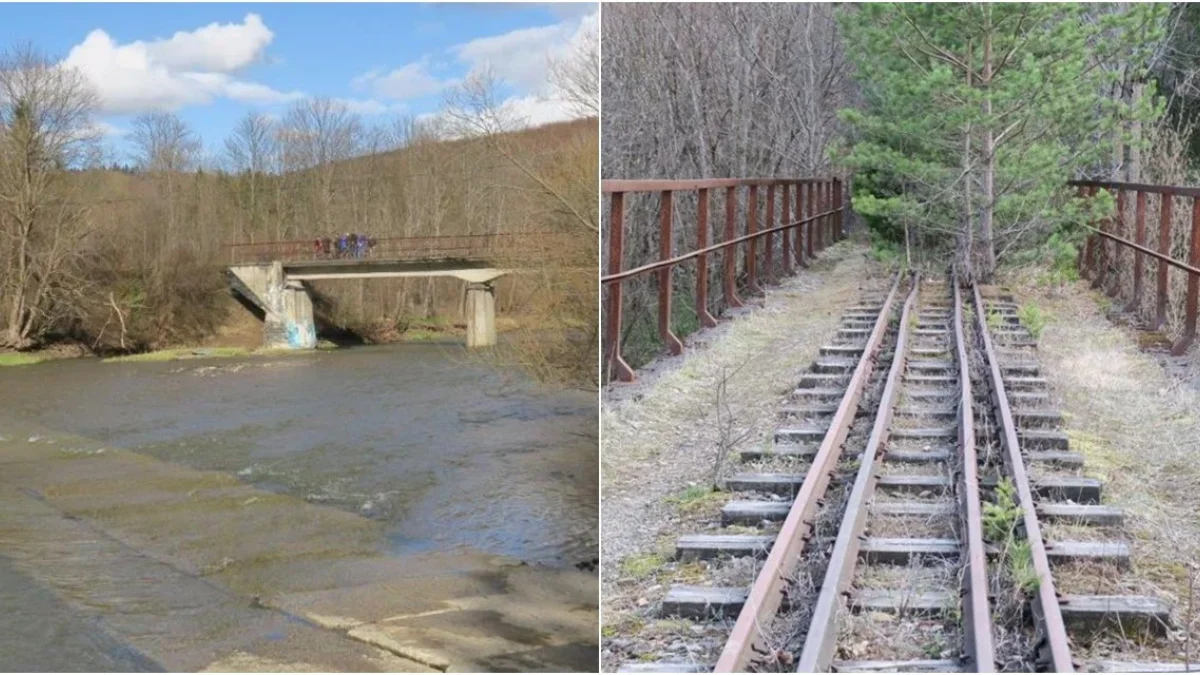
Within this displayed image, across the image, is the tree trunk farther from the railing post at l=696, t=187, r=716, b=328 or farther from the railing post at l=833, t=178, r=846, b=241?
the railing post at l=833, t=178, r=846, b=241

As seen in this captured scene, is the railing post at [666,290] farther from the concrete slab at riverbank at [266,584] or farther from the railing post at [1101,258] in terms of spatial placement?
the railing post at [1101,258]

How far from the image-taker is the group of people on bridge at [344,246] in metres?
36.3

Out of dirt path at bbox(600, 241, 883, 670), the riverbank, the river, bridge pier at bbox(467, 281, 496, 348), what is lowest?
the riverbank

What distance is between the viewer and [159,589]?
10.1m

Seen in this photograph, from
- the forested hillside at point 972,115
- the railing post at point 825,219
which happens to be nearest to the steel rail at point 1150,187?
the forested hillside at point 972,115

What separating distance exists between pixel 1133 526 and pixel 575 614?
473 centimetres

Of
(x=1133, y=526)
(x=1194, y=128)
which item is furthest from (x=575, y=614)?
(x=1194, y=128)

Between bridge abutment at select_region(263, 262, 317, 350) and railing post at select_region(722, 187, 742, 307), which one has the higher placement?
railing post at select_region(722, 187, 742, 307)

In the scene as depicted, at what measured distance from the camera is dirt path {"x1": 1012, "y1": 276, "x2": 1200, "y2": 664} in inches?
139

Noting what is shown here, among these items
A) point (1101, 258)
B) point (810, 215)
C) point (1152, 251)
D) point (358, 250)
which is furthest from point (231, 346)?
point (1152, 251)

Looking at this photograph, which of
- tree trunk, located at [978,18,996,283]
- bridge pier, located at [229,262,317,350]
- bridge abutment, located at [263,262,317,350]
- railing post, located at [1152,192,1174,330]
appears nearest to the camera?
railing post, located at [1152,192,1174,330]

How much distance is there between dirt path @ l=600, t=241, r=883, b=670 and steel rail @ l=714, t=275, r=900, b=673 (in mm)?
331

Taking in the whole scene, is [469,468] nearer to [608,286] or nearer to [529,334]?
[529,334]

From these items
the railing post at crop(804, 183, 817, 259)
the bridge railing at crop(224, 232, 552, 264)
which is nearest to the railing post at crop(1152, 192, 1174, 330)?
the railing post at crop(804, 183, 817, 259)
